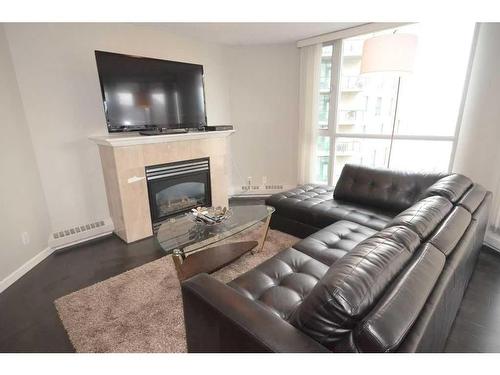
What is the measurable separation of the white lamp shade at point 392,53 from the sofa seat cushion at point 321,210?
127cm

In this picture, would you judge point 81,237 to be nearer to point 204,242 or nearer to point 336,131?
point 204,242

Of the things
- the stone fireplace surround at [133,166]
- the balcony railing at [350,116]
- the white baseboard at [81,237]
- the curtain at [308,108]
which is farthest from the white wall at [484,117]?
the white baseboard at [81,237]

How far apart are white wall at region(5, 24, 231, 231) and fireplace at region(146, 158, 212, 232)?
0.58 meters

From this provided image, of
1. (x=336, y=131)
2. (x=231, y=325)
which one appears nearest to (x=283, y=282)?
(x=231, y=325)

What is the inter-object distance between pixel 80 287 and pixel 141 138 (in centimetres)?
149

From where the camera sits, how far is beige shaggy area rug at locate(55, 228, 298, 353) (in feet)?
5.04

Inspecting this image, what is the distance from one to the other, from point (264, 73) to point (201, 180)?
1993 mm

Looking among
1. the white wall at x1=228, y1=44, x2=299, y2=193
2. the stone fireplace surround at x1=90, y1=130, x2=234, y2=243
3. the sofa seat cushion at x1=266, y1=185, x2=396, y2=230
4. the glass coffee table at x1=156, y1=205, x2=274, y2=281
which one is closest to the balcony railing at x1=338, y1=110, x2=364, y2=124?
the white wall at x1=228, y1=44, x2=299, y2=193

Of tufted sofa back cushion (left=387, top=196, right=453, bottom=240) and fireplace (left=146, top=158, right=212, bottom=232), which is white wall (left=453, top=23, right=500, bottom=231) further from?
fireplace (left=146, top=158, right=212, bottom=232)

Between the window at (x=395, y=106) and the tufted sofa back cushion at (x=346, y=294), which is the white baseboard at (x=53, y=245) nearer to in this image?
the tufted sofa back cushion at (x=346, y=294)

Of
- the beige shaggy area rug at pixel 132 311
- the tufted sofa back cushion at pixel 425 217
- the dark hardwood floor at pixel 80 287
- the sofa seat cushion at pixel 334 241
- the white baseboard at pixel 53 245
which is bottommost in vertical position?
the dark hardwood floor at pixel 80 287

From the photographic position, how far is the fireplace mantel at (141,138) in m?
2.54

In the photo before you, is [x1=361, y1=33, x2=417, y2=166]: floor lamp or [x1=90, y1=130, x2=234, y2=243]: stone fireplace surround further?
[x1=90, y1=130, x2=234, y2=243]: stone fireplace surround
